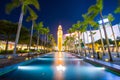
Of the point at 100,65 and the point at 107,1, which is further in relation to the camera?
the point at 107,1

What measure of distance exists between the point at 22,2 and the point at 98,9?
11603mm

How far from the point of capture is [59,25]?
19350cm

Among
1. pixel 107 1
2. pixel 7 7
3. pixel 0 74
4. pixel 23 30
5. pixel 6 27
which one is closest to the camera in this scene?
pixel 0 74

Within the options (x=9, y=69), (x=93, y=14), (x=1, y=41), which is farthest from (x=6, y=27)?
(x=9, y=69)

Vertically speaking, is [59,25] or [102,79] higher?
[59,25]

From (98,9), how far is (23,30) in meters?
23.0

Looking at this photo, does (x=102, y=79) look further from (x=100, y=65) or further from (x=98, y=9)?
(x=98, y=9)

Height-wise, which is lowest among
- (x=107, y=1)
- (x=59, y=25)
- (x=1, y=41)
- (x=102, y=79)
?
(x=102, y=79)

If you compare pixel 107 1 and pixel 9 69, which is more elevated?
pixel 107 1

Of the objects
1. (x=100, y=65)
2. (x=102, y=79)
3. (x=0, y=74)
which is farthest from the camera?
(x=100, y=65)

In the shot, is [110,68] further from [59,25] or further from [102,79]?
[59,25]

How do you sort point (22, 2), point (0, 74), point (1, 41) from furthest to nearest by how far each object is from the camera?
point (1, 41)
point (22, 2)
point (0, 74)

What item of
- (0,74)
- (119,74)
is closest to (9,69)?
(0,74)

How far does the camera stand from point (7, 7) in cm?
2281
